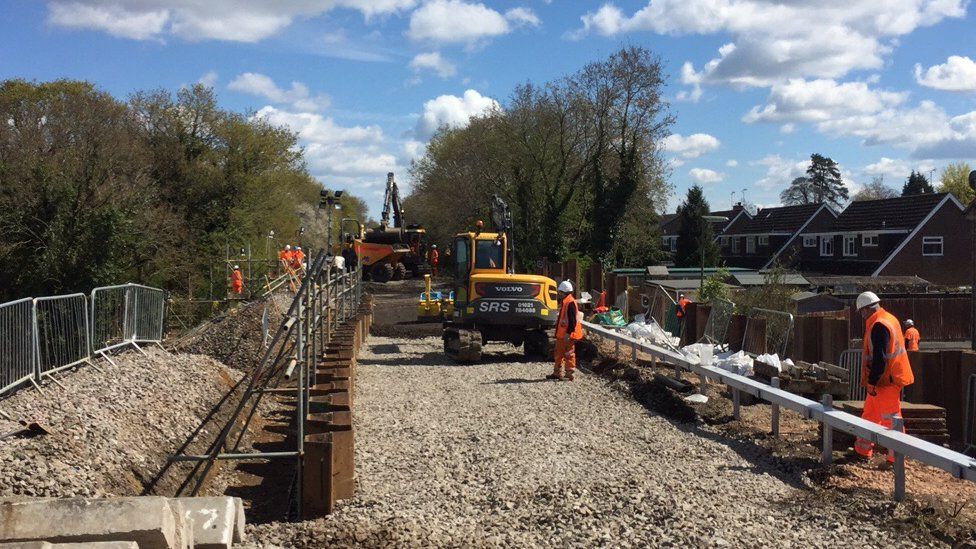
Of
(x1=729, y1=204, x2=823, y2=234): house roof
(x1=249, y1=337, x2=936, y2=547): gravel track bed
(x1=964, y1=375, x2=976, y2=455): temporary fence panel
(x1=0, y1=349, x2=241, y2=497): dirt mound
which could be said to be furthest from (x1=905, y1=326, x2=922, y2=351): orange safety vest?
(x1=729, y1=204, x2=823, y2=234): house roof

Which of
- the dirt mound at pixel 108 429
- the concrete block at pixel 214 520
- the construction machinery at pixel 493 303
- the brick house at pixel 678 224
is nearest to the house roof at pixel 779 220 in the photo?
the brick house at pixel 678 224

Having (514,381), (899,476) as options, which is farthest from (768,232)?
(899,476)

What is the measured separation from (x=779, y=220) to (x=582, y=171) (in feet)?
76.4

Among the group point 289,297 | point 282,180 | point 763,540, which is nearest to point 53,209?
point 289,297

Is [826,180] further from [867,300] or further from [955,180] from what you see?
[867,300]

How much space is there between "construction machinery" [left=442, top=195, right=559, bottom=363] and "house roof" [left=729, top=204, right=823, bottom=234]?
154 ft

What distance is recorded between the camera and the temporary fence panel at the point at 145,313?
16.5 metres

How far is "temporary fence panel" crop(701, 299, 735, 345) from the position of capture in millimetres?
18078

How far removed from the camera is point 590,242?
4906cm

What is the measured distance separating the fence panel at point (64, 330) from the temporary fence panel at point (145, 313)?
6.49ft

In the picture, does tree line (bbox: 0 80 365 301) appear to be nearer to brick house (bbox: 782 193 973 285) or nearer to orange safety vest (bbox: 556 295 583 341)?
orange safety vest (bbox: 556 295 583 341)

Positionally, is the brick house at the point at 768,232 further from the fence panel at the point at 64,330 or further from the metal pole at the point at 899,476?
the metal pole at the point at 899,476

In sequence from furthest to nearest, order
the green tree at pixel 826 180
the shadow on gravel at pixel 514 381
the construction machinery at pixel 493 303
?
the green tree at pixel 826 180
the construction machinery at pixel 493 303
the shadow on gravel at pixel 514 381

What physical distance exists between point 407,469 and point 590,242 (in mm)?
39984
